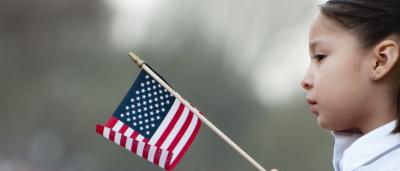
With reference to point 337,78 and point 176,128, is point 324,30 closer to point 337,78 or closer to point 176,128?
point 337,78

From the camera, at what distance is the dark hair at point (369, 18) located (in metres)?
1.04

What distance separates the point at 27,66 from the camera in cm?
2461

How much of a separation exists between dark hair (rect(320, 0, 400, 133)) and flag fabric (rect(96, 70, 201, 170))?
2.62 feet

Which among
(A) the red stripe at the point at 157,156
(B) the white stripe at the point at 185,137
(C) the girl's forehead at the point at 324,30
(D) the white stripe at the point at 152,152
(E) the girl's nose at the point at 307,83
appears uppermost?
(C) the girl's forehead at the point at 324,30

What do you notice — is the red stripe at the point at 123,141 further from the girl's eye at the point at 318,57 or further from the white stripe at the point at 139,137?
the girl's eye at the point at 318,57

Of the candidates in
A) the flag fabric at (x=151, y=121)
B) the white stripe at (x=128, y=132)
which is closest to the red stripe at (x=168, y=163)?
the flag fabric at (x=151, y=121)

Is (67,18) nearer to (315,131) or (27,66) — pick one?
(27,66)

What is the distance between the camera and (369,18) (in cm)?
105

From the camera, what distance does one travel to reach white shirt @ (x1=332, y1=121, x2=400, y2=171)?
989 millimetres

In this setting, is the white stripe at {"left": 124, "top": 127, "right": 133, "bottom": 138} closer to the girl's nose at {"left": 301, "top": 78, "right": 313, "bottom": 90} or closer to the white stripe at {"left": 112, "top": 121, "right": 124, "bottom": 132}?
the white stripe at {"left": 112, "top": 121, "right": 124, "bottom": 132}

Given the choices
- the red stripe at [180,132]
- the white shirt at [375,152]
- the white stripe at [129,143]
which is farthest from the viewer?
the red stripe at [180,132]

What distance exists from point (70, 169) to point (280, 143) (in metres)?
6.71

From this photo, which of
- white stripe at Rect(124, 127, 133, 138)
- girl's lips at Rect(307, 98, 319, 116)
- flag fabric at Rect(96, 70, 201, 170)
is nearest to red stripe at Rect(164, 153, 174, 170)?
flag fabric at Rect(96, 70, 201, 170)

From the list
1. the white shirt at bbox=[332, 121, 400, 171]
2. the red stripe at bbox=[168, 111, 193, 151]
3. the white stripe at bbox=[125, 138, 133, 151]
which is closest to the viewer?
the white shirt at bbox=[332, 121, 400, 171]
